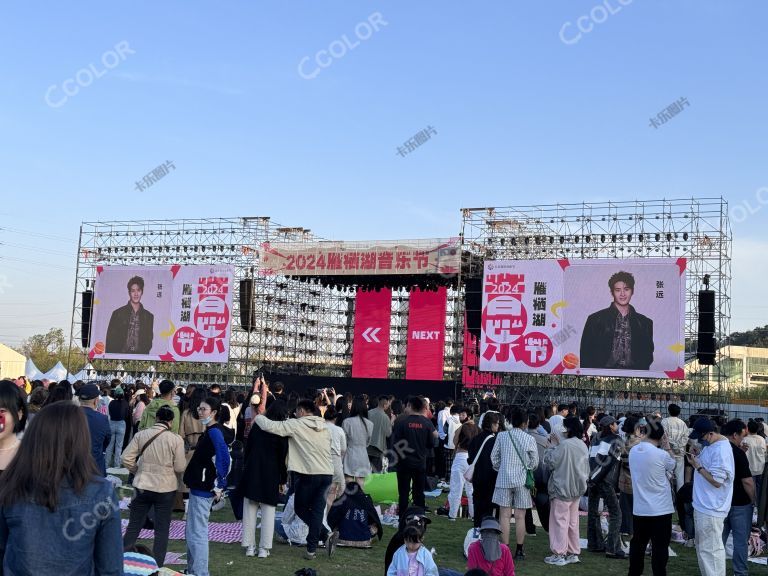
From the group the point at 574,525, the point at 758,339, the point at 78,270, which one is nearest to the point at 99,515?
the point at 574,525

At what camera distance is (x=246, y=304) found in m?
27.7

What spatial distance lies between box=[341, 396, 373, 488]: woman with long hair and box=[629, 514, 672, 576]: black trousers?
3.07 m

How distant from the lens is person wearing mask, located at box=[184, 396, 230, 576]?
19.9 ft

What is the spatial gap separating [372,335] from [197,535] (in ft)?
63.3

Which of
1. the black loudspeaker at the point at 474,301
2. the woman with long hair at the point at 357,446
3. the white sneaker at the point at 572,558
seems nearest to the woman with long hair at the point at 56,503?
the white sneaker at the point at 572,558

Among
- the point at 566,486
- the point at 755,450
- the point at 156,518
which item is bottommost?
the point at 156,518

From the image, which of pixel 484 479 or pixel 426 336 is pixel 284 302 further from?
pixel 484 479

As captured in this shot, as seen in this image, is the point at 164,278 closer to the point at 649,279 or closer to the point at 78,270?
the point at 78,270

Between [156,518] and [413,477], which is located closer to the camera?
[156,518]

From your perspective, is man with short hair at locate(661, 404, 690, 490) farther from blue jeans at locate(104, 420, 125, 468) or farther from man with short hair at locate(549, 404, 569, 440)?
blue jeans at locate(104, 420, 125, 468)

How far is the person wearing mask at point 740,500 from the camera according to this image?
6.78m

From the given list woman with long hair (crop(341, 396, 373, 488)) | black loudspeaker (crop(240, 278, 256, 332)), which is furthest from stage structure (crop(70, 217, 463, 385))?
woman with long hair (crop(341, 396, 373, 488))

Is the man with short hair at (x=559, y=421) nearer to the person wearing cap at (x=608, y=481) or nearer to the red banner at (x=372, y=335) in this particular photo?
the person wearing cap at (x=608, y=481)

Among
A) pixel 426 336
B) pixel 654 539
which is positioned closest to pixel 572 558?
pixel 654 539
